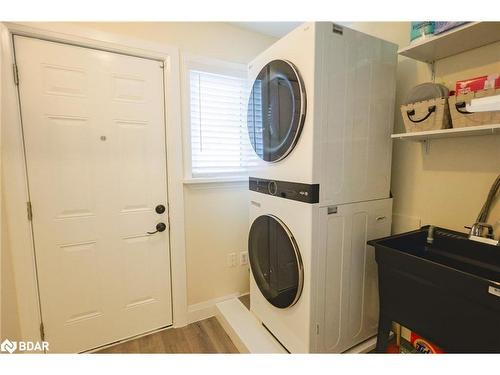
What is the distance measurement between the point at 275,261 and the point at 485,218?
1111mm

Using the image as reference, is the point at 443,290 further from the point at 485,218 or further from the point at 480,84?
the point at 480,84

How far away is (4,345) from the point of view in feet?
4.46

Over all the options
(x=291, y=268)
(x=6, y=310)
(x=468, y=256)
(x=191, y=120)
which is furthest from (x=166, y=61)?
(x=468, y=256)

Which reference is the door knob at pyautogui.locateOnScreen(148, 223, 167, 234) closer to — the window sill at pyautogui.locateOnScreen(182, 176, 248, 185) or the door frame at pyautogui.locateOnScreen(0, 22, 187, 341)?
the window sill at pyautogui.locateOnScreen(182, 176, 248, 185)

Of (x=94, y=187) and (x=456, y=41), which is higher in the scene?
(x=456, y=41)

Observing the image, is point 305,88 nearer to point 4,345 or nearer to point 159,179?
point 159,179

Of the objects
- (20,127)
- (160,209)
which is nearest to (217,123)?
(160,209)

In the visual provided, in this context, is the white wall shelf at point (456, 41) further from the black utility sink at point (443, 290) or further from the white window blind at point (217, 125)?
the white window blind at point (217, 125)

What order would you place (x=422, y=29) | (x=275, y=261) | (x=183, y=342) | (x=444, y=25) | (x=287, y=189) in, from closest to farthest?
(x=444, y=25), (x=422, y=29), (x=287, y=189), (x=275, y=261), (x=183, y=342)

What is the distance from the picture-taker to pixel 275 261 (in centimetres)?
152
